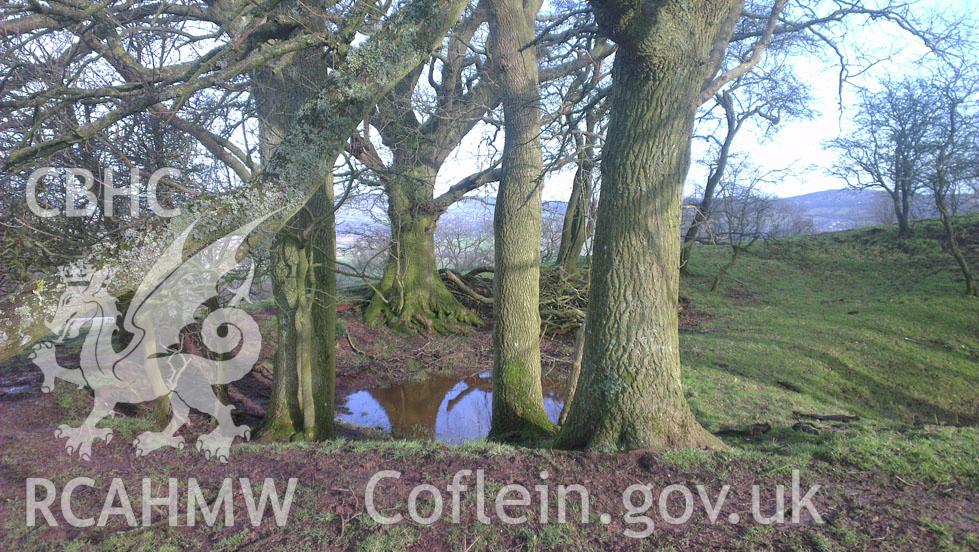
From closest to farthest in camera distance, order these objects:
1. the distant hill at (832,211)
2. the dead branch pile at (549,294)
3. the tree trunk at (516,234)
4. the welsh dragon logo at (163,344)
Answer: the welsh dragon logo at (163,344) < the tree trunk at (516,234) < the distant hill at (832,211) < the dead branch pile at (549,294)

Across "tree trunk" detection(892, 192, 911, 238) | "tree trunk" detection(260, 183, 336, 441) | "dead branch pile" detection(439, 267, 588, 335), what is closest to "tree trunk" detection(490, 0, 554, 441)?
"tree trunk" detection(260, 183, 336, 441)

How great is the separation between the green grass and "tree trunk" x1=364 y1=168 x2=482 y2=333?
5.53m

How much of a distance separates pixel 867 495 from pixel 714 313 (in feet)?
41.1

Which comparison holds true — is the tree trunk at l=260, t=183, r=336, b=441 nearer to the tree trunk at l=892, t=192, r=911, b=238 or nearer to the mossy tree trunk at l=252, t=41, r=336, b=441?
the mossy tree trunk at l=252, t=41, r=336, b=441

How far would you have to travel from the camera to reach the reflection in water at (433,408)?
8.13 meters

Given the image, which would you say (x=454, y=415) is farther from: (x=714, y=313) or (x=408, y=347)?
(x=714, y=313)

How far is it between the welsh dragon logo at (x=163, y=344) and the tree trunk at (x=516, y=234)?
2.73 metres

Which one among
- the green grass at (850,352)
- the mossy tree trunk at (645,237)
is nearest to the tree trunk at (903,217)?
the green grass at (850,352)

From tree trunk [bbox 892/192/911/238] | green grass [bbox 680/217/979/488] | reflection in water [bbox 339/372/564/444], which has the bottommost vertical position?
reflection in water [bbox 339/372/564/444]

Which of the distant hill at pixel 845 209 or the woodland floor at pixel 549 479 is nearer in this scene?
the woodland floor at pixel 549 479

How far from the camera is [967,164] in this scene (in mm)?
17594

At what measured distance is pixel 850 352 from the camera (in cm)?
1112

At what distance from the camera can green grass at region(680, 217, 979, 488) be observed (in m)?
4.05

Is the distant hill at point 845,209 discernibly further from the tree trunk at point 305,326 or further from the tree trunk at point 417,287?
the tree trunk at point 305,326
